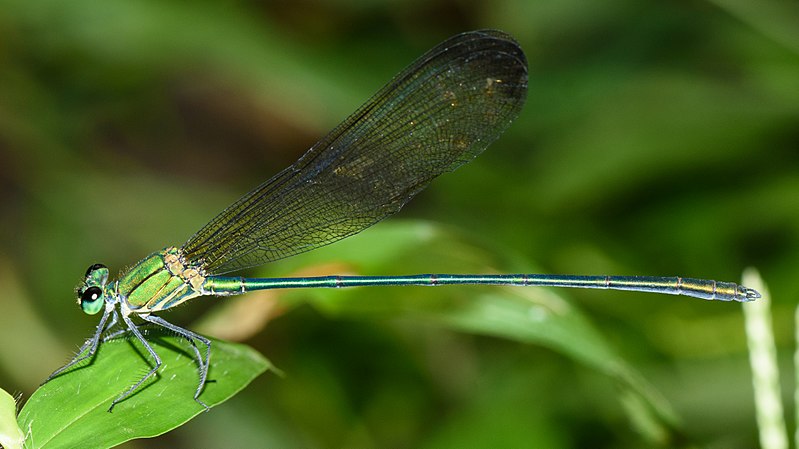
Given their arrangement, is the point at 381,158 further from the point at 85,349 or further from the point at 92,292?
the point at 85,349

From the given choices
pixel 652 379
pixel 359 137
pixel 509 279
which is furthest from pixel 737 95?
pixel 359 137

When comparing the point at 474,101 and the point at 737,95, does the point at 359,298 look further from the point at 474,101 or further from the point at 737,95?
the point at 737,95

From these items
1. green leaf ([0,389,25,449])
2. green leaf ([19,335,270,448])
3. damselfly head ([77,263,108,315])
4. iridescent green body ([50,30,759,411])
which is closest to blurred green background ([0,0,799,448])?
iridescent green body ([50,30,759,411])

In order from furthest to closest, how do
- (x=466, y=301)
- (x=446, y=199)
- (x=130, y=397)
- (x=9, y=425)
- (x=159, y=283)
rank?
(x=446, y=199), (x=466, y=301), (x=159, y=283), (x=130, y=397), (x=9, y=425)

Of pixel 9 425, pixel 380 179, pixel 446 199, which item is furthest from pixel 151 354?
pixel 446 199

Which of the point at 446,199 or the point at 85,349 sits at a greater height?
the point at 446,199

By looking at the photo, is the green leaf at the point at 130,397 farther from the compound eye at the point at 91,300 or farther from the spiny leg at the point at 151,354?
the compound eye at the point at 91,300

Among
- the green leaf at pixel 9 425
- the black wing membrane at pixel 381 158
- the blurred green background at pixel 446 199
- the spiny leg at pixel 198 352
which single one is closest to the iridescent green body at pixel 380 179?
the black wing membrane at pixel 381 158

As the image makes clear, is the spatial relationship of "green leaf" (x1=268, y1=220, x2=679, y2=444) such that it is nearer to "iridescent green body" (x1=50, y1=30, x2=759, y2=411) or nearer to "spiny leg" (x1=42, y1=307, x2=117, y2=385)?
"iridescent green body" (x1=50, y1=30, x2=759, y2=411)
